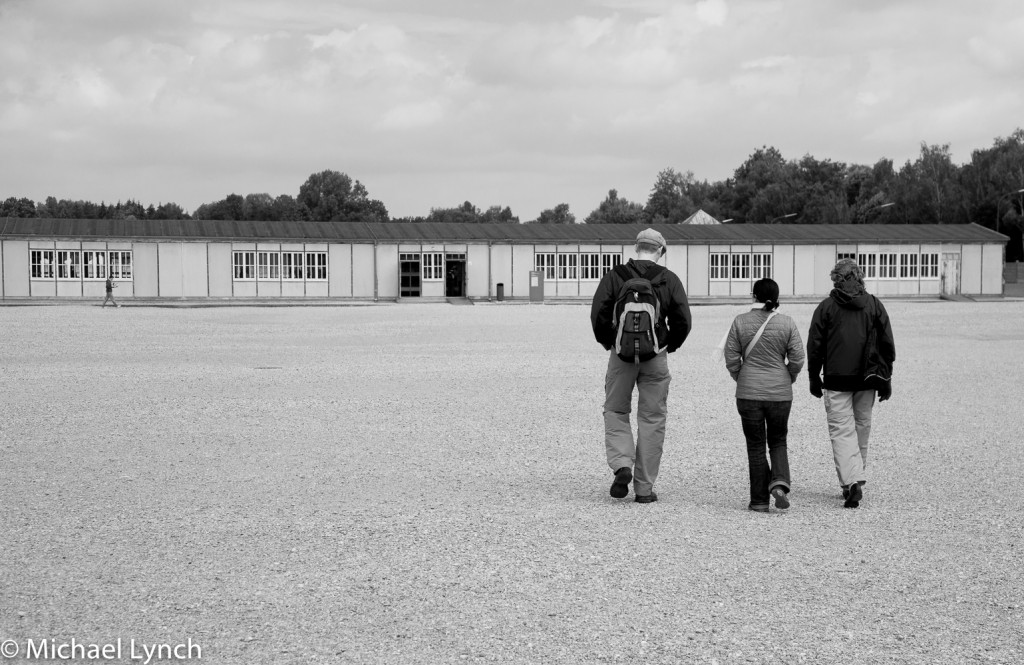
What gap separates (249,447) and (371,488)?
234cm

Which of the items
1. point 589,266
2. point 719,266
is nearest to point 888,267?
point 719,266

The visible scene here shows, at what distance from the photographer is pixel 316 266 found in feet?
173

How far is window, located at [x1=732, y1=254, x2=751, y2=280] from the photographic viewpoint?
5781 centimetres

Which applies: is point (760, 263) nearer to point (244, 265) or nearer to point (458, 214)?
point (244, 265)

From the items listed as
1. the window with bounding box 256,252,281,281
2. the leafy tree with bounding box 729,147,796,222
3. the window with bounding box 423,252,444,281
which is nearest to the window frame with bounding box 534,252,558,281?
the window with bounding box 423,252,444,281

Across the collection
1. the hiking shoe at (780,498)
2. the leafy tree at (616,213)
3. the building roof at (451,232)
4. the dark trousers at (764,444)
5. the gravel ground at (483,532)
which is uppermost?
the leafy tree at (616,213)

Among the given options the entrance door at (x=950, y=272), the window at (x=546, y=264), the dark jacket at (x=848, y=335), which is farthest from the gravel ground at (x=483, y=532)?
the entrance door at (x=950, y=272)

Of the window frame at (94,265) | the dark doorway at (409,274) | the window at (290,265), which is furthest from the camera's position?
the dark doorway at (409,274)

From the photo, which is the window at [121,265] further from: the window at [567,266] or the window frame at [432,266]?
the window at [567,266]

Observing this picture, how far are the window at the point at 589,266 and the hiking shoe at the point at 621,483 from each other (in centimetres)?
4823

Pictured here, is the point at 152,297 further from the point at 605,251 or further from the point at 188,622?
the point at 188,622

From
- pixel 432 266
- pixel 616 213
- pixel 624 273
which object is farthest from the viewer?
pixel 616 213

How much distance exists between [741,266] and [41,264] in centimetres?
3329

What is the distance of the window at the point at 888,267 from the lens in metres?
58.7
